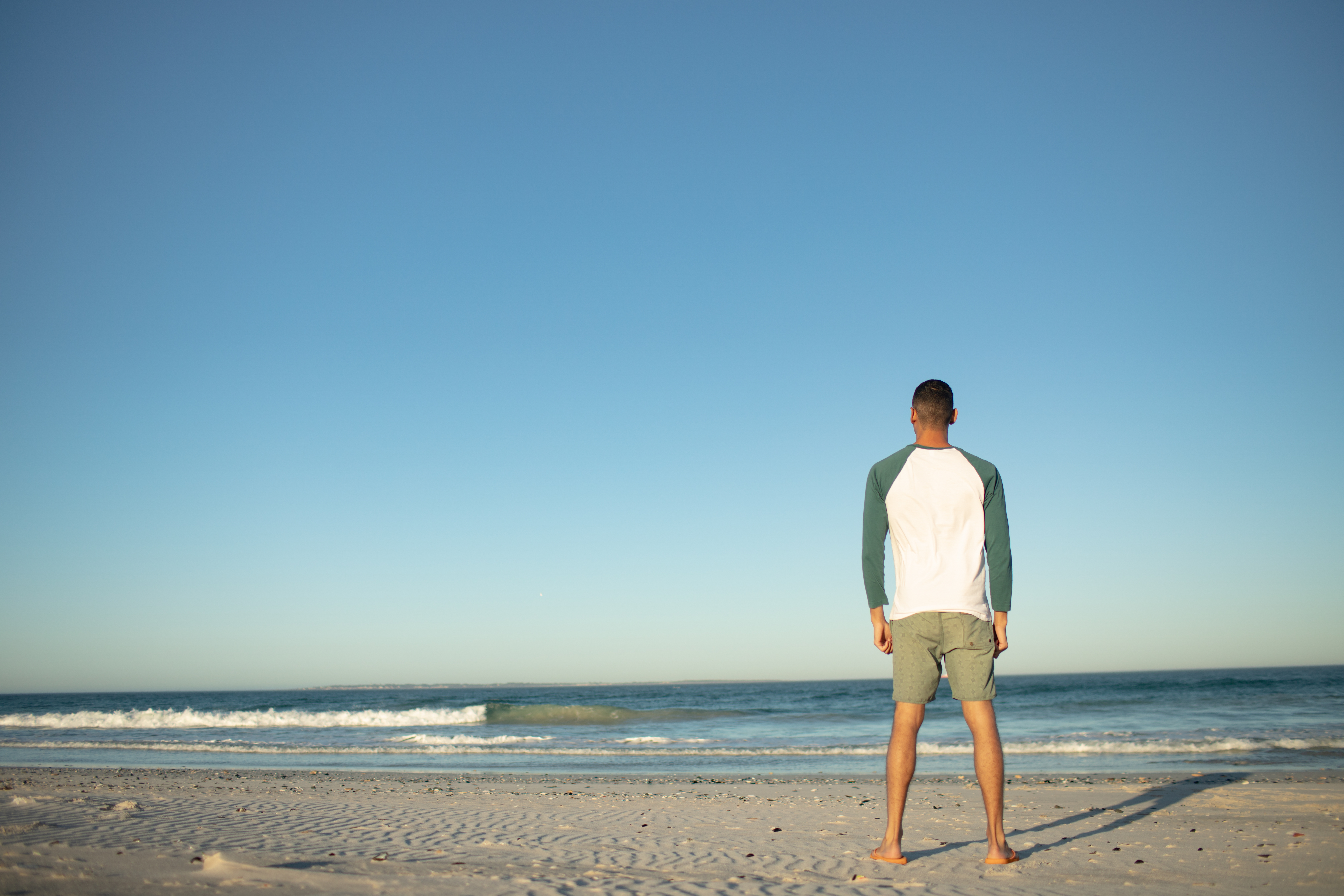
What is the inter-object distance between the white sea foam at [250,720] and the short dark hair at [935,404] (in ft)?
78.9

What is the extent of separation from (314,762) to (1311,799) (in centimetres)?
1315

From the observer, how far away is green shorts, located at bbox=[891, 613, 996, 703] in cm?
352

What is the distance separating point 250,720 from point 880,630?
2737cm

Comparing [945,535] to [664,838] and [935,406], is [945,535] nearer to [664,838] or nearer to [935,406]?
[935,406]

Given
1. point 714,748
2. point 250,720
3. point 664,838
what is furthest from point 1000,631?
point 250,720

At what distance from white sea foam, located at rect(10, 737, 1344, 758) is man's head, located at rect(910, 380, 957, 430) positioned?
33.2ft

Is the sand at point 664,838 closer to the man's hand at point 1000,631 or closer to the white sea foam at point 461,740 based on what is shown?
the man's hand at point 1000,631

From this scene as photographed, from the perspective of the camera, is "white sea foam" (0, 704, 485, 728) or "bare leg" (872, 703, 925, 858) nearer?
"bare leg" (872, 703, 925, 858)

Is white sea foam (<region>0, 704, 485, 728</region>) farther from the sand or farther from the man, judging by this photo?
the man

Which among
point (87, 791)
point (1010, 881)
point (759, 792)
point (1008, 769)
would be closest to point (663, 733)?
point (1008, 769)

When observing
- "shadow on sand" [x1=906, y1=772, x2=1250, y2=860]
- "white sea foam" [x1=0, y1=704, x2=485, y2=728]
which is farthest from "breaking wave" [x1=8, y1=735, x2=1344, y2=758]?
"white sea foam" [x1=0, y1=704, x2=485, y2=728]

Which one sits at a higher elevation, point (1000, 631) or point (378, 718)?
point (1000, 631)

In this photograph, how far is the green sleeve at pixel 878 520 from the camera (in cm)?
380

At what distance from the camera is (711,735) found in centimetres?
1911
